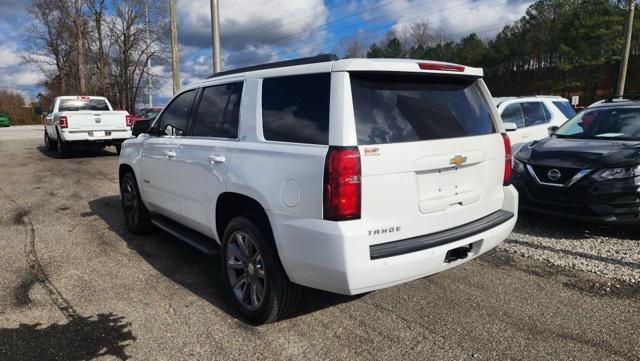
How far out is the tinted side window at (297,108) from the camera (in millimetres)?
2950

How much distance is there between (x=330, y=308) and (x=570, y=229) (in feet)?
12.4

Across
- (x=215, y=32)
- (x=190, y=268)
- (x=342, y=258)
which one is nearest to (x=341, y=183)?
(x=342, y=258)

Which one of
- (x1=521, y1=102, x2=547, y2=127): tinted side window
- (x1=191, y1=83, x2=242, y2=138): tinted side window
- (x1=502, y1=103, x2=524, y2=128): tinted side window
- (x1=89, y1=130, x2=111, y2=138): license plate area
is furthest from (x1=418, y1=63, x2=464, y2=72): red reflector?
(x1=89, y1=130, x2=111, y2=138): license plate area

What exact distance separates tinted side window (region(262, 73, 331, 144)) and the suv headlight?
382 centimetres

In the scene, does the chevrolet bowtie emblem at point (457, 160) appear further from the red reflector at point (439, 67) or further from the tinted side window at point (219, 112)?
the tinted side window at point (219, 112)

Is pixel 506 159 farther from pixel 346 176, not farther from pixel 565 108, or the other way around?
pixel 565 108

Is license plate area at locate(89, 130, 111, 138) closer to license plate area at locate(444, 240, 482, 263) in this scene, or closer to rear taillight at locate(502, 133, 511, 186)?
rear taillight at locate(502, 133, 511, 186)

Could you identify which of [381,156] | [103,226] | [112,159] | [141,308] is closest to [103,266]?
[141,308]

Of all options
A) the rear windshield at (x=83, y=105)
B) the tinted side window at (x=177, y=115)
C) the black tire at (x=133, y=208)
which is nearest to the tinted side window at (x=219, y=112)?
the tinted side window at (x=177, y=115)

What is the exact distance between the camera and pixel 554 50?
51.1m

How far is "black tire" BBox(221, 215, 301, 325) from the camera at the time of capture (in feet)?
10.5

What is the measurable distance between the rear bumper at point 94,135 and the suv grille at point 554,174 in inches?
482

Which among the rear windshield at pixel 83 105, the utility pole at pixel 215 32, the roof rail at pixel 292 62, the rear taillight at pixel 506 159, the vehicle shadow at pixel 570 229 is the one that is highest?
the utility pole at pixel 215 32

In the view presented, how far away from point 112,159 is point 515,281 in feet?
43.7
